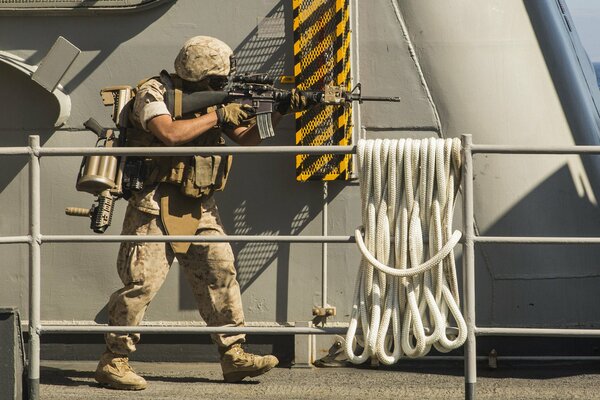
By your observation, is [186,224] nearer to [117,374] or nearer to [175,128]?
[175,128]

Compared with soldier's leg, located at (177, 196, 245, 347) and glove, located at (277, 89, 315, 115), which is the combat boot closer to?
A: soldier's leg, located at (177, 196, 245, 347)

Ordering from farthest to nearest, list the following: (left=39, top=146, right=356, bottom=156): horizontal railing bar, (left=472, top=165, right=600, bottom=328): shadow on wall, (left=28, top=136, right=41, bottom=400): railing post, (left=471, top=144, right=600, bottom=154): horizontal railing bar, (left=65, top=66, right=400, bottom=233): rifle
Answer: (left=472, top=165, right=600, bottom=328): shadow on wall, (left=65, top=66, right=400, bottom=233): rifle, (left=28, top=136, right=41, bottom=400): railing post, (left=39, top=146, right=356, bottom=156): horizontal railing bar, (left=471, top=144, right=600, bottom=154): horizontal railing bar

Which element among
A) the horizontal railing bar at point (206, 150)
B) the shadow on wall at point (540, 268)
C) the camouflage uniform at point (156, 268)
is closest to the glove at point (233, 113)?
the camouflage uniform at point (156, 268)

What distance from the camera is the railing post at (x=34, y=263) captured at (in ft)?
18.2

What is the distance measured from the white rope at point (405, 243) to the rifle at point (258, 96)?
97 cm

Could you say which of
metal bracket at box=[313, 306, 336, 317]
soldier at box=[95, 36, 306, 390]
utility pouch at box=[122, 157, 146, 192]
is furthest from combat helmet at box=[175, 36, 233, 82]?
metal bracket at box=[313, 306, 336, 317]

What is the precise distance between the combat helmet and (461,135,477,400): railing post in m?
1.49

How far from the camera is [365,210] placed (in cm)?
560

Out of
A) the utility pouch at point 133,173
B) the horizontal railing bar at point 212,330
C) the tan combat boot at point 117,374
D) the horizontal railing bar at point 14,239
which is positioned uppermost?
the utility pouch at point 133,173

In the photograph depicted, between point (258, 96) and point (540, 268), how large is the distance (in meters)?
1.79

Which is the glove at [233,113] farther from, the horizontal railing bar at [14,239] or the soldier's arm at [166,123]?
the horizontal railing bar at [14,239]

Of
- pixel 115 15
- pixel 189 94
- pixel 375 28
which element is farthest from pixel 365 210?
pixel 115 15

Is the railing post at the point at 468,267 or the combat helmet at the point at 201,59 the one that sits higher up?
the combat helmet at the point at 201,59

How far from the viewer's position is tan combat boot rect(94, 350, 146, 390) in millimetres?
6301
